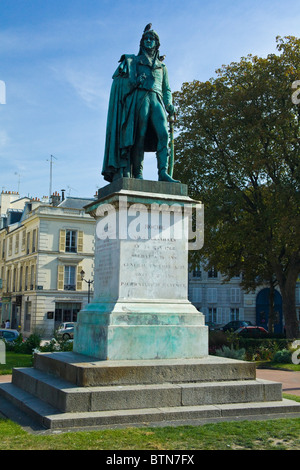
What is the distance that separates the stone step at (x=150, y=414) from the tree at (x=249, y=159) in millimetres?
15277

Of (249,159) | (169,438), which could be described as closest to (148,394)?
(169,438)

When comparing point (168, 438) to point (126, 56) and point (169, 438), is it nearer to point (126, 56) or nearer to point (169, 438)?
point (169, 438)

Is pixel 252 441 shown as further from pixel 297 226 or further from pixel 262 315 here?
pixel 262 315

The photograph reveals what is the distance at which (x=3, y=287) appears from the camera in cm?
5797

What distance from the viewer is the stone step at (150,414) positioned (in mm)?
6230

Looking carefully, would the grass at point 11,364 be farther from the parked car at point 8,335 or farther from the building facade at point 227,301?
the building facade at point 227,301

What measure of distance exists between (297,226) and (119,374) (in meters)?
16.1

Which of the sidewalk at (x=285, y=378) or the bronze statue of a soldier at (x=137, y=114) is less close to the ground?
the bronze statue of a soldier at (x=137, y=114)

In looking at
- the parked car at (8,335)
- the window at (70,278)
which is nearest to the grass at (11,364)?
the parked car at (8,335)

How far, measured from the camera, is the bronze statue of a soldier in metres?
9.43

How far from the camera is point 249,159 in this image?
2339cm

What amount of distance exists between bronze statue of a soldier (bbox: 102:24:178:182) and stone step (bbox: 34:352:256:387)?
3.46 m

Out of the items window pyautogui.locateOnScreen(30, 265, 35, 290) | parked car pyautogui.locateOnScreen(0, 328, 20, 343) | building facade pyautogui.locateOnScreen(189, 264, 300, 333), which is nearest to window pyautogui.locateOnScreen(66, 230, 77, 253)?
window pyautogui.locateOnScreen(30, 265, 35, 290)

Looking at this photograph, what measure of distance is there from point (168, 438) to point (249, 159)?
19.1 metres
